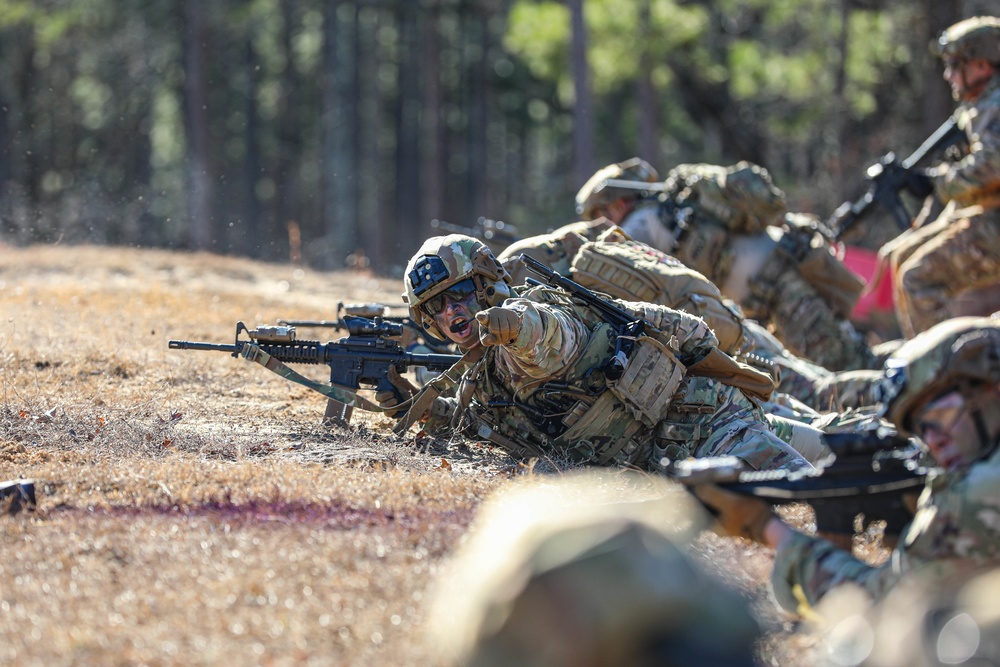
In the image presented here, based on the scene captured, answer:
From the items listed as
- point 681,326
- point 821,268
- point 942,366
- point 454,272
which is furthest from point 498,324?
point 821,268

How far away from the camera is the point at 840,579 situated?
3719mm

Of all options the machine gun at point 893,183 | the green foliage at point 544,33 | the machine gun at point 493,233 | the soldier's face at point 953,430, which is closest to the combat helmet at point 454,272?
the soldier's face at point 953,430

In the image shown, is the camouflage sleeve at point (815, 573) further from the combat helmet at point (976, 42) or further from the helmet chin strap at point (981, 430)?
the combat helmet at point (976, 42)

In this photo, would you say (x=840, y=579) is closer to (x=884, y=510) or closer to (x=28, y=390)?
(x=884, y=510)

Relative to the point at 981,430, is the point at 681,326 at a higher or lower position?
lower

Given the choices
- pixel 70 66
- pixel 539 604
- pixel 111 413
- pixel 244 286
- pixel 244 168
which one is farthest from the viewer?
pixel 244 168

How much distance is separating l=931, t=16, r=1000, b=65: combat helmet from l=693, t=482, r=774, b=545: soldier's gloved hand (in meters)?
7.06

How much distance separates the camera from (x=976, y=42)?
9.70 m

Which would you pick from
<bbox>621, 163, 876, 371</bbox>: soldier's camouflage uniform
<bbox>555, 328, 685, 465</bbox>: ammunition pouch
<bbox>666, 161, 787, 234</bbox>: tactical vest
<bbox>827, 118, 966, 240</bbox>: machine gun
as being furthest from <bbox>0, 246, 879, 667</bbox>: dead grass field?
<bbox>827, 118, 966, 240</bbox>: machine gun

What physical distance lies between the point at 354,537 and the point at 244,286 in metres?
9.39

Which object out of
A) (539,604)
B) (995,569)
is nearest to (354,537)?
(539,604)

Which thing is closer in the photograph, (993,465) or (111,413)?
(993,465)

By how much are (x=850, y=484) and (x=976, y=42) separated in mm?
6883

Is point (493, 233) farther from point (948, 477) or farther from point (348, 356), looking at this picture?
point (948, 477)
